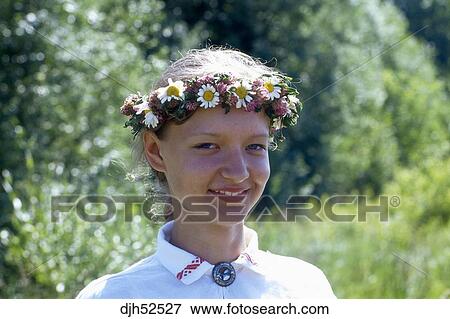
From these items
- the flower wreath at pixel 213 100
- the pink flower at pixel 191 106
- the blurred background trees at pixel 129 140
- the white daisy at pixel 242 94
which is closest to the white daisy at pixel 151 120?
the flower wreath at pixel 213 100

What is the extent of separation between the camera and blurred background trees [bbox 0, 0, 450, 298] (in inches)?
209

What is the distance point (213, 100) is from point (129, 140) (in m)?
4.20

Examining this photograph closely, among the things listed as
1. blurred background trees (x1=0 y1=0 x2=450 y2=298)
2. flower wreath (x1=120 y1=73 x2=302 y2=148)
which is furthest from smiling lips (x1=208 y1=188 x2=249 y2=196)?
blurred background trees (x1=0 y1=0 x2=450 y2=298)

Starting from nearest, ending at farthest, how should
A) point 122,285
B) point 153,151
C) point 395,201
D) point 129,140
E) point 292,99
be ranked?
point 122,285 < point 153,151 < point 292,99 < point 129,140 < point 395,201

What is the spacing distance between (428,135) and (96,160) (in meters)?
11.7

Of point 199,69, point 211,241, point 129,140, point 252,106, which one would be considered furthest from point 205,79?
point 129,140

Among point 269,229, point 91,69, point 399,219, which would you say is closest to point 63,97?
point 91,69

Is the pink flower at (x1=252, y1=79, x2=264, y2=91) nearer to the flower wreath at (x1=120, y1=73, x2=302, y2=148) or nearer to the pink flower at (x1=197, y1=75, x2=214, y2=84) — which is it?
the flower wreath at (x1=120, y1=73, x2=302, y2=148)

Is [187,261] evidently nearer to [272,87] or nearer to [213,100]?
[213,100]

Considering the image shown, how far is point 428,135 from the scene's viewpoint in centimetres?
1714

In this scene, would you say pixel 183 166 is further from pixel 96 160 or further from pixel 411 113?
pixel 411 113

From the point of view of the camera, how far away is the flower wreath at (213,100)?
2.16 m

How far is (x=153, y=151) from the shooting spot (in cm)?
228

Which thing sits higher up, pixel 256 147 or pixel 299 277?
pixel 256 147
